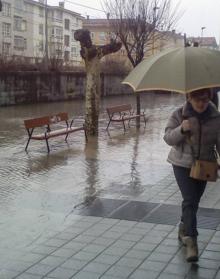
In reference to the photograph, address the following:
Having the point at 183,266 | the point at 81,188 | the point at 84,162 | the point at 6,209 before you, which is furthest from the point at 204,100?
the point at 84,162

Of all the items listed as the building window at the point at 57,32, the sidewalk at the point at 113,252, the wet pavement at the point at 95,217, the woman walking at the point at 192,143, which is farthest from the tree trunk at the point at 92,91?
the building window at the point at 57,32

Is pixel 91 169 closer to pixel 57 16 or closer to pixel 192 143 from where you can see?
pixel 192 143

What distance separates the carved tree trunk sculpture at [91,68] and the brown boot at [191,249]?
33.3 ft

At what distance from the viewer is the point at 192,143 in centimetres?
509

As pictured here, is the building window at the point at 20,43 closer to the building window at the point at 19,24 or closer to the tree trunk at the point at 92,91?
the building window at the point at 19,24

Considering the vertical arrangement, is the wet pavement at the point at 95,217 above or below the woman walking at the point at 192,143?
below

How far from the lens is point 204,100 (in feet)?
16.4

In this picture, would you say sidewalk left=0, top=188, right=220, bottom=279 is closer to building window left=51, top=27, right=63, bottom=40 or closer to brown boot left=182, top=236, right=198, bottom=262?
brown boot left=182, top=236, right=198, bottom=262

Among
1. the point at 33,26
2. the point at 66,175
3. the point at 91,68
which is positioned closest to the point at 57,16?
the point at 33,26

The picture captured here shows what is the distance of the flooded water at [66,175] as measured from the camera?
6757 mm

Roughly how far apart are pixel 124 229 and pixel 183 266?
51.0 inches

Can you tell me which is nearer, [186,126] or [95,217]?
[186,126]

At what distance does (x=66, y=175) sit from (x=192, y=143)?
471cm

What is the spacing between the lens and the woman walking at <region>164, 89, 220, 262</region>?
16.4ft
